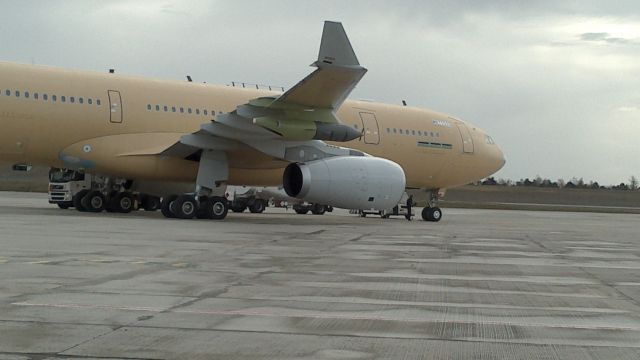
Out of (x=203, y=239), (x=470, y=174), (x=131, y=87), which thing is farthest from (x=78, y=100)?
(x=470, y=174)

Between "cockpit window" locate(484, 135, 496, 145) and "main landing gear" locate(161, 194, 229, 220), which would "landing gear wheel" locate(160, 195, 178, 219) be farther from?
"cockpit window" locate(484, 135, 496, 145)

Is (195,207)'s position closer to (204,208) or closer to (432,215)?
(204,208)

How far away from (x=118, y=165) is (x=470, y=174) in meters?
12.6

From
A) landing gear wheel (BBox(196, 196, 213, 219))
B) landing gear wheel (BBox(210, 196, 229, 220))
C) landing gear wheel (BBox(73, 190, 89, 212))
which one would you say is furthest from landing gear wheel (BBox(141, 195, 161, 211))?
landing gear wheel (BBox(196, 196, 213, 219))

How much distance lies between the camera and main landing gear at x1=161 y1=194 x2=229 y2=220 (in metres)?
21.0

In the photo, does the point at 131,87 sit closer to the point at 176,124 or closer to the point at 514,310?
the point at 176,124

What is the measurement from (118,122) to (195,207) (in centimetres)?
296

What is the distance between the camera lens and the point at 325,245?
14234mm

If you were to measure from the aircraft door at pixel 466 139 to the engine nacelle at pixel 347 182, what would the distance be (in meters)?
7.27

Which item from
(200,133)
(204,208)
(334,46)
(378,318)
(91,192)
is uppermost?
(334,46)

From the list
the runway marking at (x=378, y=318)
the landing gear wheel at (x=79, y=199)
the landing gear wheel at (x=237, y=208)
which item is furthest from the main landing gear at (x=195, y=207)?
the runway marking at (x=378, y=318)

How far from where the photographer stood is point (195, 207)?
2100cm

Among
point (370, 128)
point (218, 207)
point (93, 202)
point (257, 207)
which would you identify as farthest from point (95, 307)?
point (257, 207)

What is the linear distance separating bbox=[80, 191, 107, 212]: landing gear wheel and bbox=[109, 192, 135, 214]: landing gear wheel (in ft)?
0.86
